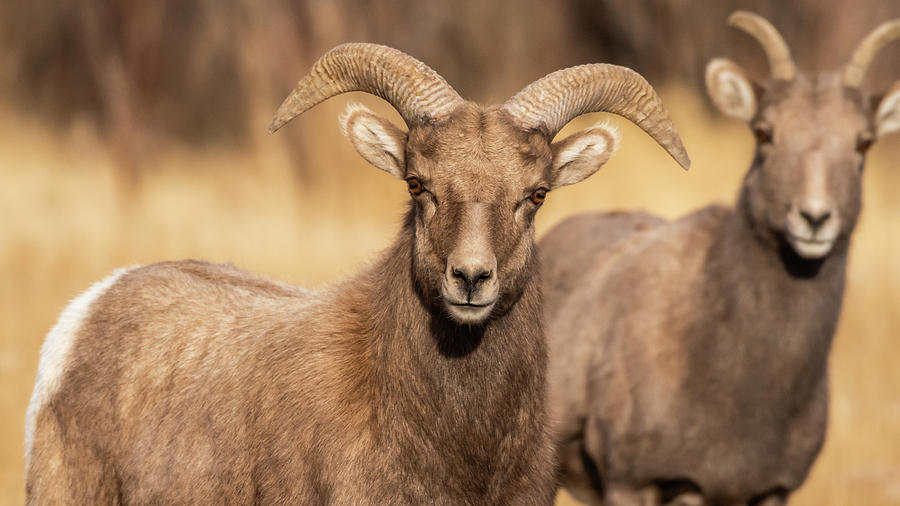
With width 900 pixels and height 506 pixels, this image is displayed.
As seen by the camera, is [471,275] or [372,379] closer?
[471,275]

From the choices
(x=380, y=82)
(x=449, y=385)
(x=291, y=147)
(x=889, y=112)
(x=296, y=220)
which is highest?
(x=380, y=82)

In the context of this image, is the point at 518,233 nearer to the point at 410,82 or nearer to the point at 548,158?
the point at 548,158

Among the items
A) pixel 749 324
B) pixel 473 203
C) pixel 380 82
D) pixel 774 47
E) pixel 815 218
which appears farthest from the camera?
pixel 774 47

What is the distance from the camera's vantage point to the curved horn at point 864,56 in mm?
7469

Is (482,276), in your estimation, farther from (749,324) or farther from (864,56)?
(864,56)

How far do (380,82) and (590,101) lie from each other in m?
0.93

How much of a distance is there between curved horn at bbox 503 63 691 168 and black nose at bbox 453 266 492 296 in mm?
810

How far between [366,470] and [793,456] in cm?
335

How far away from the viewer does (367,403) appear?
489cm

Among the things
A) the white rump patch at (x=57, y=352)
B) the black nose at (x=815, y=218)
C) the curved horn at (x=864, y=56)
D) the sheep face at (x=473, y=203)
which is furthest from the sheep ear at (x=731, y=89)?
the white rump patch at (x=57, y=352)

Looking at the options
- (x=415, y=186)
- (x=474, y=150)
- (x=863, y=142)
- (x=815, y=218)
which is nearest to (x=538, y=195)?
(x=474, y=150)

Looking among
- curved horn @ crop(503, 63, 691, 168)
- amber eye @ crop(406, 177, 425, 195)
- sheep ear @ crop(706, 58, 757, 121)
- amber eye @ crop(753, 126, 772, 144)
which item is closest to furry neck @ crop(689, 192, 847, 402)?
amber eye @ crop(753, 126, 772, 144)

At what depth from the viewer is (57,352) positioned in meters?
5.79

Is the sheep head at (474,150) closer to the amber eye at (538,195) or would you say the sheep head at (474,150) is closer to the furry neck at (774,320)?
the amber eye at (538,195)
